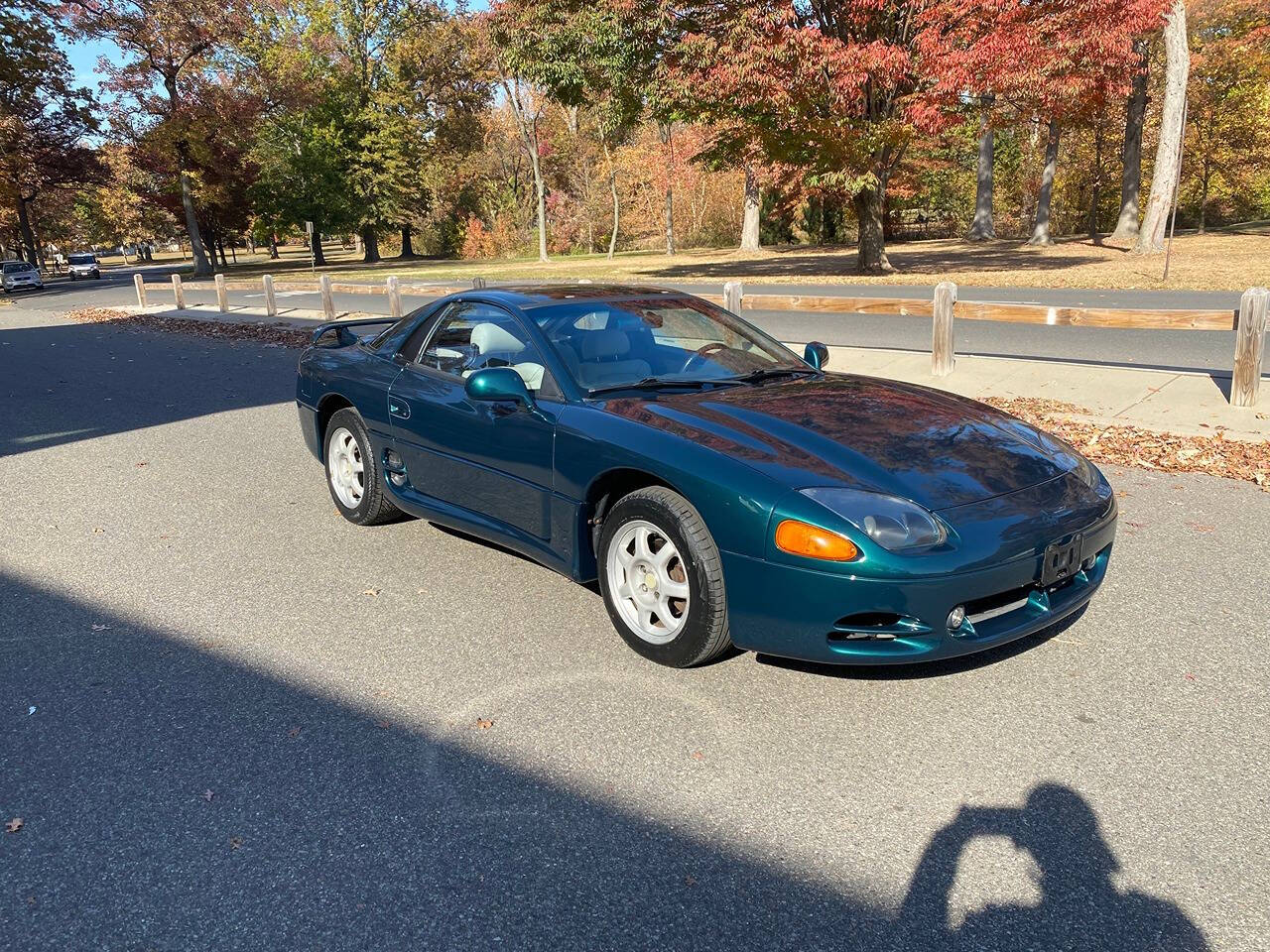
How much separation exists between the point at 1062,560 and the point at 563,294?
273 cm

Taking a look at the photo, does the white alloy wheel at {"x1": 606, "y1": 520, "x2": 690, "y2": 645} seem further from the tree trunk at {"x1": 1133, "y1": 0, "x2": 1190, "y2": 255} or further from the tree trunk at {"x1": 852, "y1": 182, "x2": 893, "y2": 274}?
the tree trunk at {"x1": 1133, "y1": 0, "x2": 1190, "y2": 255}

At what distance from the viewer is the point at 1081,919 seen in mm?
2365

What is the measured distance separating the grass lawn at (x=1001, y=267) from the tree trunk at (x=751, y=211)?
51.3 inches

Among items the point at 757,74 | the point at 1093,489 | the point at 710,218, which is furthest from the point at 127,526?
the point at 710,218

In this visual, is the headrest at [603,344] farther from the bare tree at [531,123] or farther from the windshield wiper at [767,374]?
the bare tree at [531,123]

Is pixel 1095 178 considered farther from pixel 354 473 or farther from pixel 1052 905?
pixel 1052 905

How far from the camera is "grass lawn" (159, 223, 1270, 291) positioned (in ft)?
66.6

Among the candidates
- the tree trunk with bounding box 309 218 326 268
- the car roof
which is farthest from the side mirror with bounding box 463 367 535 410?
the tree trunk with bounding box 309 218 326 268

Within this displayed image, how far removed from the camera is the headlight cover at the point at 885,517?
3.19m

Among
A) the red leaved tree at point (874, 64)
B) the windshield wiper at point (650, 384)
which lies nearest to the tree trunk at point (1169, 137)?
the red leaved tree at point (874, 64)

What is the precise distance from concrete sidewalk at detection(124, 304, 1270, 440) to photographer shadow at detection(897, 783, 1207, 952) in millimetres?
5740

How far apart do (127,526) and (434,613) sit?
2.80 m

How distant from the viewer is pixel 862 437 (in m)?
3.75

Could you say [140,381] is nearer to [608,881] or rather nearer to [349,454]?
[349,454]
